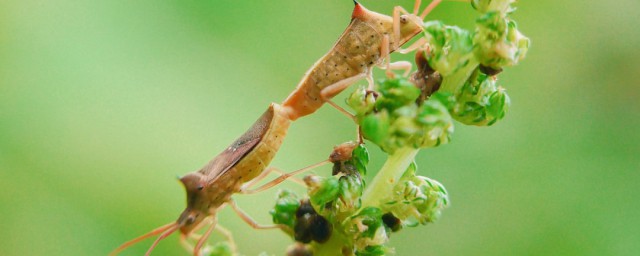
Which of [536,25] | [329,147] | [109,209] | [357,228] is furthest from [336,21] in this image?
[357,228]

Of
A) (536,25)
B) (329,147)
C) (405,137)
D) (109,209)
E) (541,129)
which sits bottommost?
(541,129)

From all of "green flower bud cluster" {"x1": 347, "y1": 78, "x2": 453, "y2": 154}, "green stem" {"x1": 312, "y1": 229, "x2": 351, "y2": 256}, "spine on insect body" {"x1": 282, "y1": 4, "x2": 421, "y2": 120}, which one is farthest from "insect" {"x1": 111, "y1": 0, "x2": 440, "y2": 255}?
"green flower bud cluster" {"x1": 347, "y1": 78, "x2": 453, "y2": 154}

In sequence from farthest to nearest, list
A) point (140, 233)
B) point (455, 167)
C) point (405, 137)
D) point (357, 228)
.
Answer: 1. point (455, 167)
2. point (140, 233)
3. point (357, 228)
4. point (405, 137)

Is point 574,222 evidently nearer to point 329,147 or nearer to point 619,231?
point 619,231

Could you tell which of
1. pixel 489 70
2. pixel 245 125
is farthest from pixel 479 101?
pixel 245 125

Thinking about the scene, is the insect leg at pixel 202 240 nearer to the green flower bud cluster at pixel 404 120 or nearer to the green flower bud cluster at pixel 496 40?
the green flower bud cluster at pixel 404 120

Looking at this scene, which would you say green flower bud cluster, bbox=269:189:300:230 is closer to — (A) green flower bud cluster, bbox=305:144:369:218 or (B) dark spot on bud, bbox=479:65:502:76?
(A) green flower bud cluster, bbox=305:144:369:218
